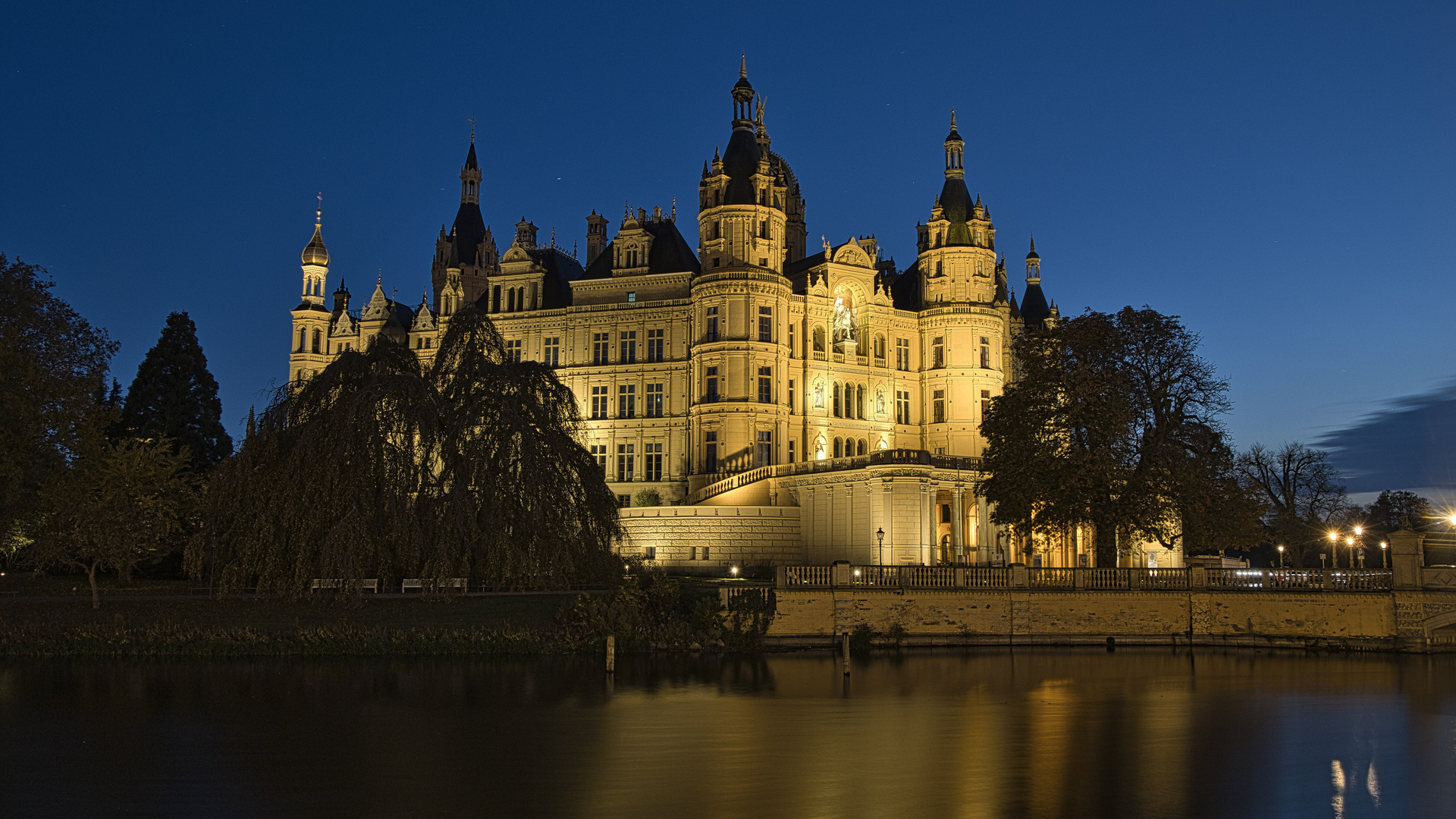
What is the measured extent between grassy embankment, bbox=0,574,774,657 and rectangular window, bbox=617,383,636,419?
1190 inches

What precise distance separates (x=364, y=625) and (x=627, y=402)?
114ft

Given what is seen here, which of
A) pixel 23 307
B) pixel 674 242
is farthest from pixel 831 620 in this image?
pixel 674 242

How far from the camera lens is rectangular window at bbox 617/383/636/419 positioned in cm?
6481

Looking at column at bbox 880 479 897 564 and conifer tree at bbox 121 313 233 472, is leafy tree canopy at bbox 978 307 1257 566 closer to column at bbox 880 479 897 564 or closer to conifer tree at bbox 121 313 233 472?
column at bbox 880 479 897 564

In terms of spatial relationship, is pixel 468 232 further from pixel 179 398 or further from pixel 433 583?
pixel 433 583

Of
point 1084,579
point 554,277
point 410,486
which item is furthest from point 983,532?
point 554,277

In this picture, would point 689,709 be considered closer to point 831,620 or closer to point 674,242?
point 831,620

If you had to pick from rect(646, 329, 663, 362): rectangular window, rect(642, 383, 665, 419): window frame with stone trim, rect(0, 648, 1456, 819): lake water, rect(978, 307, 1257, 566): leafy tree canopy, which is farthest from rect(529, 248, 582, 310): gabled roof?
rect(0, 648, 1456, 819): lake water

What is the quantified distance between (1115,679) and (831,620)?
9.12 meters

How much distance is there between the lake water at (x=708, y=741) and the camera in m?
15.1

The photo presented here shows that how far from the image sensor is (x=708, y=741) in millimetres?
19234

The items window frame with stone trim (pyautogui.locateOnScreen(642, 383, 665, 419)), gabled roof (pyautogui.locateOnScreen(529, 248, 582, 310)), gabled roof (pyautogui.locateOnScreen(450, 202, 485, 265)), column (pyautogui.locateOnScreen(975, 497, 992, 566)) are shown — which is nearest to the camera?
column (pyautogui.locateOnScreen(975, 497, 992, 566))

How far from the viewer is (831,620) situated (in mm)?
34844

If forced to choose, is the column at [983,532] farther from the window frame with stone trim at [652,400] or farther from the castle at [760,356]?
the window frame with stone trim at [652,400]
